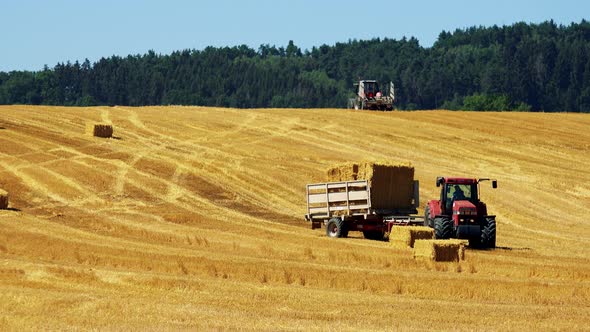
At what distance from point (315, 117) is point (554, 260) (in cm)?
3938

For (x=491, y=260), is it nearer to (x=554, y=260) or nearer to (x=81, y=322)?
(x=554, y=260)

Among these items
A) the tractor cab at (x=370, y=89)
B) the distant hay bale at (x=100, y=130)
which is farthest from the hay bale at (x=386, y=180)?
the tractor cab at (x=370, y=89)

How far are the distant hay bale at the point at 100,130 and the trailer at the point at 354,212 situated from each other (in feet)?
67.6

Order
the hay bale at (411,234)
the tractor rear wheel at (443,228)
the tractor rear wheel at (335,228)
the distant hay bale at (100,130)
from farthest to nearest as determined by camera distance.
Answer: the distant hay bale at (100,130) → the tractor rear wheel at (335,228) → the tractor rear wheel at (443,228) → the hay bale at (411,234)

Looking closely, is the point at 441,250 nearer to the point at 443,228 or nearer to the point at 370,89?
the point at 443,228

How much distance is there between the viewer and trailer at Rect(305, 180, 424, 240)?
114 feet

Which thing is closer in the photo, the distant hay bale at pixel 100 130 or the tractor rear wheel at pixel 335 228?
the tractor rear wheel at pixel 335 228

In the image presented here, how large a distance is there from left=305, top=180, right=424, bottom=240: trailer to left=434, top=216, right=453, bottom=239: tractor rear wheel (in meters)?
1.76

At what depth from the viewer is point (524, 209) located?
4541 cm

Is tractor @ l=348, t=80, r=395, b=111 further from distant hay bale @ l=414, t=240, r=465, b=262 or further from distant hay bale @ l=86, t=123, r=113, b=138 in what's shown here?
distant hay bale @ l=414, t=240, r=465, b=262

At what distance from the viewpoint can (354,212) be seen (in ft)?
115

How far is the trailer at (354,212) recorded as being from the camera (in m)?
34.8

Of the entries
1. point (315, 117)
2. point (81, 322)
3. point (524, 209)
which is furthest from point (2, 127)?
point (81, 322)

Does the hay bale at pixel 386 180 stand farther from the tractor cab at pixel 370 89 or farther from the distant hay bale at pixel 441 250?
the tractor cab at pixel 370 89
